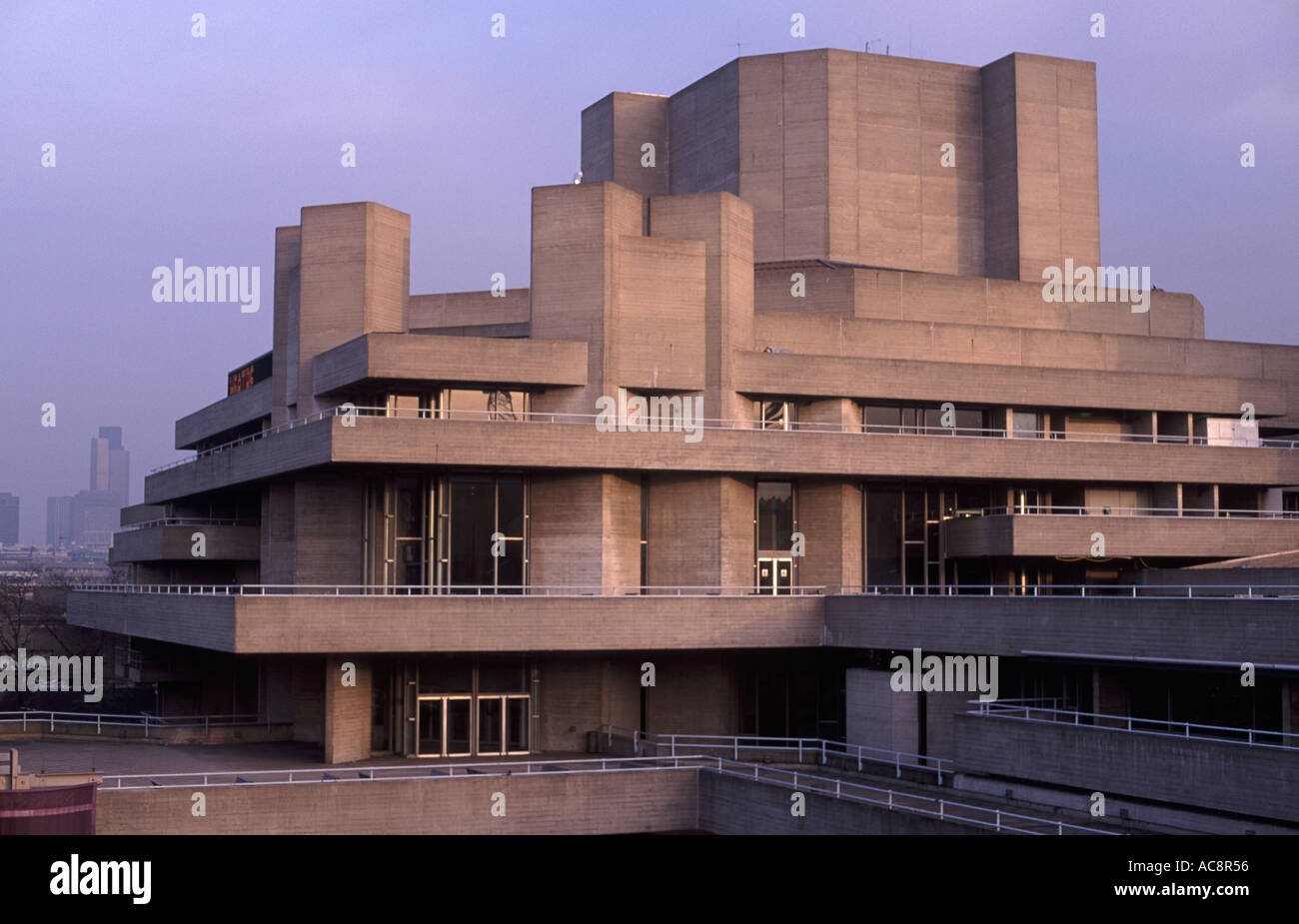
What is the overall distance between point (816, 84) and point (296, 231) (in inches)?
826

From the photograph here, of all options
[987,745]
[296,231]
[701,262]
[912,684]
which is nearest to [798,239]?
[701,262]

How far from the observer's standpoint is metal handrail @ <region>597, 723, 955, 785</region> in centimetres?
3472

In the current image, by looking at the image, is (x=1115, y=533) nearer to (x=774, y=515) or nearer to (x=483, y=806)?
(x=774, y=515)

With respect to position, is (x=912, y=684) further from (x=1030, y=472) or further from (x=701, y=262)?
(x=701, y=262)

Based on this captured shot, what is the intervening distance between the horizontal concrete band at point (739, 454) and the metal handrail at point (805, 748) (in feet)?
26.8

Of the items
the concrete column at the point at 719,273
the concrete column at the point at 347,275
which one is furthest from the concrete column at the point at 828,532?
the concrete column at the point at 347,275

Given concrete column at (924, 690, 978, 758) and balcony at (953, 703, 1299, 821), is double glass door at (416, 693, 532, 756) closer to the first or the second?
concrete column at (924, 690, 978, 758)

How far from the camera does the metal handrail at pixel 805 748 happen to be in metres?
34.7

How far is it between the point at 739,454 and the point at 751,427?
3402 millimetres

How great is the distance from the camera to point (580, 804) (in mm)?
34750

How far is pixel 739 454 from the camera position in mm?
42062

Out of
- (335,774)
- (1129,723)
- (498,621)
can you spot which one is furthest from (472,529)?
(1129,723)

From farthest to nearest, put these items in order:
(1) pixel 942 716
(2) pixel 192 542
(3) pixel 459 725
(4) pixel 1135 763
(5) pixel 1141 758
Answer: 1. (2) pixel 192 542
2. (3) pixel 459 725
3. (1) pixel 942 716
4. (4) pixel 1135 763
5. (5) pixel 1141 758

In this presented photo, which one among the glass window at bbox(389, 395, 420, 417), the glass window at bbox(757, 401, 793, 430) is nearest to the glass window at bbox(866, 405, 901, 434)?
the glass window at bbox(757, 401, 793, 430)
